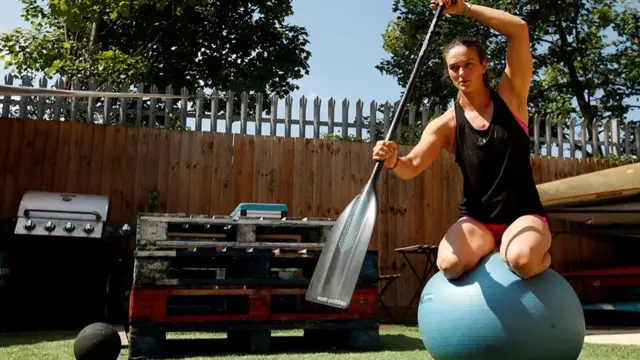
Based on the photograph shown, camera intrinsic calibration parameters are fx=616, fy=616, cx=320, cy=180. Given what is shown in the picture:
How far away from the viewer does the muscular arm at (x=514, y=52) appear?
290 cm

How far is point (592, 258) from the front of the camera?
8148 mm

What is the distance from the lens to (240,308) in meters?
4.27

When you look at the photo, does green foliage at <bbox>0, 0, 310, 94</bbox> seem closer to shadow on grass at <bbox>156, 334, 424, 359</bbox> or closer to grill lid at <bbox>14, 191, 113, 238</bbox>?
grill lid at <bbox>14, 191, 113, 238</bbox>

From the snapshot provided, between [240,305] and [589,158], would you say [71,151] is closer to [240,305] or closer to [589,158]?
[240,305]

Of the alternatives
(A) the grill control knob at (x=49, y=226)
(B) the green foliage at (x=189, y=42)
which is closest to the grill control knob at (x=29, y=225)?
(A) the grill control knob at (x=49, y=226)

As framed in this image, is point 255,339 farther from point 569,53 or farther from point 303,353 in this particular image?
point 569,53

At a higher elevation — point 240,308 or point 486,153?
point 486,153

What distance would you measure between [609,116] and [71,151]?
1323cm

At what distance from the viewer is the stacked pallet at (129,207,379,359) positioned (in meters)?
3.92

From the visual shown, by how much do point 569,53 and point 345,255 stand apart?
1393cm

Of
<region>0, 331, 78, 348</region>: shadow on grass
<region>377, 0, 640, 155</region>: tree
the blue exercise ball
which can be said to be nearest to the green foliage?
<region>377, 0, 640, 155</region>: tree

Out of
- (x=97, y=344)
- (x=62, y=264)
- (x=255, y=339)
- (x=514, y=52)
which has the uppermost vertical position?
(x=514, y=52)

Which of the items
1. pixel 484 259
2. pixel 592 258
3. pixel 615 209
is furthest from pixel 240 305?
pixel 592 258

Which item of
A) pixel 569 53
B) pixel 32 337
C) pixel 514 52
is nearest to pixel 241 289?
pixel 32 337
